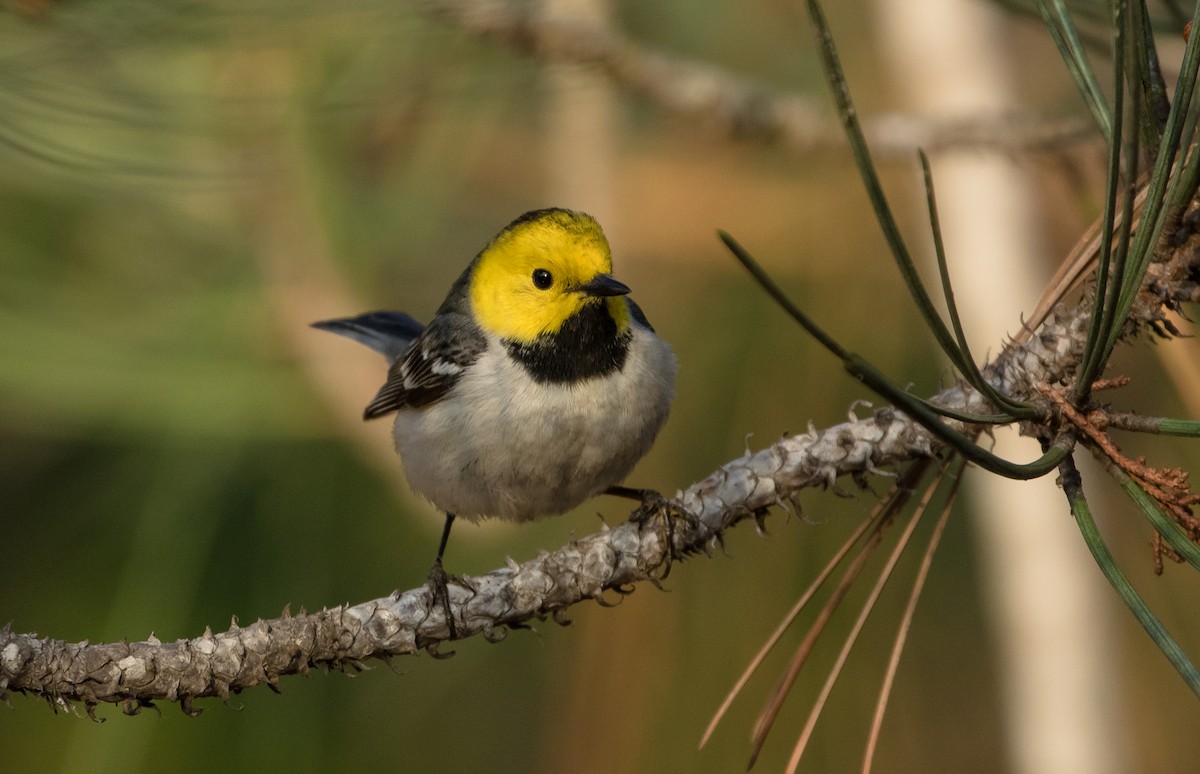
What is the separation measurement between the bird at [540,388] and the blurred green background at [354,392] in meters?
0.20

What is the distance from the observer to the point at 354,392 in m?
2.16

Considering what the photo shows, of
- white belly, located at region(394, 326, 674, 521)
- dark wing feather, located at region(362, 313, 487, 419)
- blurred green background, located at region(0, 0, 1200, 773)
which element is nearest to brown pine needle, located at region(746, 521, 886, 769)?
blurred green background, located at region(0, 0, 1200, 773)

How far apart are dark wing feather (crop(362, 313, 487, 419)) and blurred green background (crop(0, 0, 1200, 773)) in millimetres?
72

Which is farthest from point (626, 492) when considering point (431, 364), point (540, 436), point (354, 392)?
point (354, 392)

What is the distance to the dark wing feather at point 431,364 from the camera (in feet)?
6.29

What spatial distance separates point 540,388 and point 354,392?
0.58 metres

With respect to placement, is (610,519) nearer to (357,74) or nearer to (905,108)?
(357,74)

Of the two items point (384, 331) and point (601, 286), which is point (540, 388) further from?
point (384, 331)

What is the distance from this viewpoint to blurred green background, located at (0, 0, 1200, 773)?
1.70m

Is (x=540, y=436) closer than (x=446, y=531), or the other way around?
(x=540, y=436)

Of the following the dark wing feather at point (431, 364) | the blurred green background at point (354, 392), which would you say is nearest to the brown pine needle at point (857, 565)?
the blurred green background at point (354, 392)

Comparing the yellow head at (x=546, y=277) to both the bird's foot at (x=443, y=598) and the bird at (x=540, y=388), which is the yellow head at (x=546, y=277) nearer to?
the bird at (x=540, y=388)

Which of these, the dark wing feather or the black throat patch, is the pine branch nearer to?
the black throat patch

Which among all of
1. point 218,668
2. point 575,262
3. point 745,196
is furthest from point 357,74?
point 218,668
